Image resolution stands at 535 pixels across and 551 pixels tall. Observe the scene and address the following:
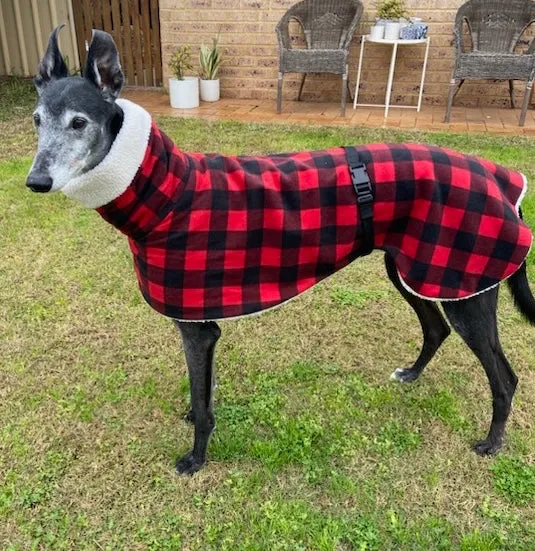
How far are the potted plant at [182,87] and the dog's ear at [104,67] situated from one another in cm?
635

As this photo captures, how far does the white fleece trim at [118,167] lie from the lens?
5.66ft

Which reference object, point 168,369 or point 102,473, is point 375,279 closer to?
point 168,369

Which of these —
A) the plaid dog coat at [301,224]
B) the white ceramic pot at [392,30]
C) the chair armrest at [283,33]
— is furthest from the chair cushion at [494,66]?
the plaid dog coat at [301,224]

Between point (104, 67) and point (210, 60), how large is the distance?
6.69m

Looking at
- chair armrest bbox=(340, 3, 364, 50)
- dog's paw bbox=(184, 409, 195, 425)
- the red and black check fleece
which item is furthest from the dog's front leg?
chair armrest bbox=(340, 3, 364, 50)

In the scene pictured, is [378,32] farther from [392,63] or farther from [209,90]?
[209,90]

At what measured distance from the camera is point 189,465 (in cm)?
234

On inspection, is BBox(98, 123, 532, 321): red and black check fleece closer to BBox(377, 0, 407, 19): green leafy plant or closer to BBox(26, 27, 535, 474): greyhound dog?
BBox(26, 27, 535, 474): greyhound dog

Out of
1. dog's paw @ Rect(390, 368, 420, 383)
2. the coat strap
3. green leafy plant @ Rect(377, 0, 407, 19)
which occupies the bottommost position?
dog's paw @ Rect(390, 368, 420, 383)

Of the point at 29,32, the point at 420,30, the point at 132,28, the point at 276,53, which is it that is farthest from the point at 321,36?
the point at 29,32

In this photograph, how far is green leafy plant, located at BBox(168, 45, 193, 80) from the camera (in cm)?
790

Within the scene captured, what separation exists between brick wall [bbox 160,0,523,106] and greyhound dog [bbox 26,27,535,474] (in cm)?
629

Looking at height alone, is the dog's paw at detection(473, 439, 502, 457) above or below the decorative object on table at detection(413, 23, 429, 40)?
below

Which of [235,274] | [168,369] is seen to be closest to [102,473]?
[168,369]
